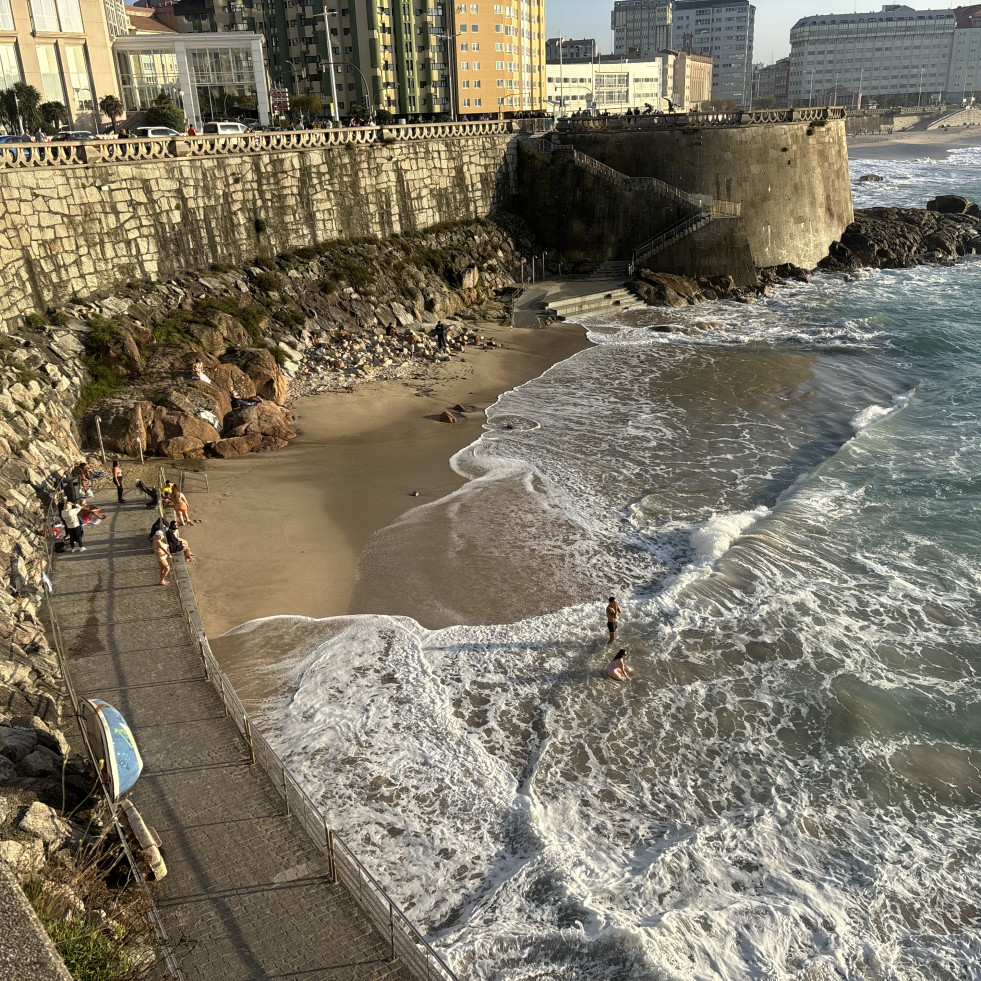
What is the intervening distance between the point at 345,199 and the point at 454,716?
25.8 meters

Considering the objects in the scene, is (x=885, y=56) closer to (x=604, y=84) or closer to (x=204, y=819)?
(x=604, y=84)

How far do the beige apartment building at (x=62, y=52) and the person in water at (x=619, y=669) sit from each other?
36161 mm

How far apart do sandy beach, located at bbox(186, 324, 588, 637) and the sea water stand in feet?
2.50

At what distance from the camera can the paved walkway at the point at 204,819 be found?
7762 millimetres

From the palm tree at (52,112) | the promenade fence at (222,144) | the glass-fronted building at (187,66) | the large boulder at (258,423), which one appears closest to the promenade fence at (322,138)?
the promenade fence at (222,144)

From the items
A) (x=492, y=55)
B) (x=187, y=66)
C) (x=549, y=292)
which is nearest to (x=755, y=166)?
(x=549, y=292)

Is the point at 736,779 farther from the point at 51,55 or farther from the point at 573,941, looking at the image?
the point at 51,55

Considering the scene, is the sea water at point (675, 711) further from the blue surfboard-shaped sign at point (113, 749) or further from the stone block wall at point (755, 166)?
the stone block wall at point (755, 166)

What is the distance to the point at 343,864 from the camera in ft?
28.4

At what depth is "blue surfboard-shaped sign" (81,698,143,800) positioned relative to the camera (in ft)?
28.5

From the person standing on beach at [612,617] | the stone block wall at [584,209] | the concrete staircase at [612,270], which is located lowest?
the person standing on beach at [612,617]

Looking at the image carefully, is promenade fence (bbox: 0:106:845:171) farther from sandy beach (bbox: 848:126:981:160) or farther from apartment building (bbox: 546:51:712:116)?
sandy beach (bbox: 848:126:981:160)

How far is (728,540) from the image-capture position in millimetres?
17000

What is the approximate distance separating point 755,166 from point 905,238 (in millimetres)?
13930
